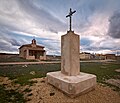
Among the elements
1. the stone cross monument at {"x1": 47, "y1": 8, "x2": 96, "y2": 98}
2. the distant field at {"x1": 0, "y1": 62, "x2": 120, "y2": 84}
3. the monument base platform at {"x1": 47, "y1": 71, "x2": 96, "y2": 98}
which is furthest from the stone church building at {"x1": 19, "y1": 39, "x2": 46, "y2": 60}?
the monument base platform at {"x1": 47, "y1": 71, "x2": 96, "y2": 98}

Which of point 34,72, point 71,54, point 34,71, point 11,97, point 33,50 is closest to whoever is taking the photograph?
point 11,97

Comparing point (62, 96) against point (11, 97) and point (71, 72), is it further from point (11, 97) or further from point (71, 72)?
point (11, 97)

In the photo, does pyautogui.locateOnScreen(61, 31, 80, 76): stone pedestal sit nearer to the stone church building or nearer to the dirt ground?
the dirt ground

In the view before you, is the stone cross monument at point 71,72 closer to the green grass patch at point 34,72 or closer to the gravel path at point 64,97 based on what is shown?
the gravel path at point 64,97

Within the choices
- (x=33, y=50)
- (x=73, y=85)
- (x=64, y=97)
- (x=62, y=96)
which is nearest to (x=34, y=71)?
(x=62, y=96)

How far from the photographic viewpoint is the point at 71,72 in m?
5.32

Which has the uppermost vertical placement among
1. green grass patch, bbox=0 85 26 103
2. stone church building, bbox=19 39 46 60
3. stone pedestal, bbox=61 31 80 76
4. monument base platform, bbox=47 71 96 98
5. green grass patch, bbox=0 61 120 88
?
stone church building, bbox=19 39 46 60

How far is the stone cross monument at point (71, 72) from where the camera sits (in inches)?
181

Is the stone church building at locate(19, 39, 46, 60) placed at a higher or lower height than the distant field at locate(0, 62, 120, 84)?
higher

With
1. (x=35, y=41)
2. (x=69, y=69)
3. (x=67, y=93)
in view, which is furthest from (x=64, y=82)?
(x=35, y=41)

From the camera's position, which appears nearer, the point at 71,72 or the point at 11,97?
the point at 11,97

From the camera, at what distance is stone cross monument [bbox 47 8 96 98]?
460 cm

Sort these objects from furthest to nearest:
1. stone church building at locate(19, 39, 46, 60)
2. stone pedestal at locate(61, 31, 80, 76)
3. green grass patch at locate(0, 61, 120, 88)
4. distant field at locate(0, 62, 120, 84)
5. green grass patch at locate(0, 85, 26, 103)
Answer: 1. stone church building at locate(19, 39, 46, 60)
2. distant field at locate(0, 62, 120, 84)
3. green grass patch at locate(0, 61, 120, 88)
4. stone pedestal at locate(61, 31, 80, 76)
5. green grass patch at locate(0, 85, 26, 103)

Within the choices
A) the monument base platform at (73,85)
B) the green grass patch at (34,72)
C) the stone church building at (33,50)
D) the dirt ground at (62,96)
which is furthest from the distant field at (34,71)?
the stone church building at (33,50)
